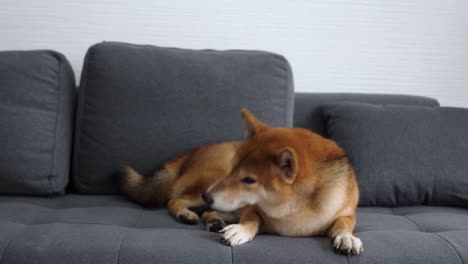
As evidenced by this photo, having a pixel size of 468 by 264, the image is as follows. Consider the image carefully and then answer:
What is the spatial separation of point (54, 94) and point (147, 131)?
17.9 inches

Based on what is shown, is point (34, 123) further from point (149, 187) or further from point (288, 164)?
point (288, 164)

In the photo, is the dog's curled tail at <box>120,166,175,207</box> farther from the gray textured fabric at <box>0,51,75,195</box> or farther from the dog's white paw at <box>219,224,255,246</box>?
the dog's white paw at <box>219,224,255,246</box>

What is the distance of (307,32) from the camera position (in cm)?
256

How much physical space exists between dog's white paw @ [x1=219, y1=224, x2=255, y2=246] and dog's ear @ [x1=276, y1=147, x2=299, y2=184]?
0.20 metres

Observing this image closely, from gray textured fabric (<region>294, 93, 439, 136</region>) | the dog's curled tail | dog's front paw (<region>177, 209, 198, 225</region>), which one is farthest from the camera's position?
gray textured fabric (<region>294, 93, 439, 136</region>)

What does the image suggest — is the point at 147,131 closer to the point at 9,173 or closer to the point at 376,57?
the point at 9,173

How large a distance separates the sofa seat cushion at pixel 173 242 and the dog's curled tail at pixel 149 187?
193mm

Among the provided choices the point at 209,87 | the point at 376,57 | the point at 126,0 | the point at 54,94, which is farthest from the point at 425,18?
the point at 54,94

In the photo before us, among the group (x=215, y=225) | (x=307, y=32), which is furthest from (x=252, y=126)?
(x=307, y=32)

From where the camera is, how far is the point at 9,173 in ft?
6.18

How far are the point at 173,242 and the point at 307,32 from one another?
63.9 inches

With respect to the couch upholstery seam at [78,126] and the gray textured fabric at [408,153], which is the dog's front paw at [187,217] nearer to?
the couch upholstery seam at [78,126]

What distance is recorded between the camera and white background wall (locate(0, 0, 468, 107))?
245 cm

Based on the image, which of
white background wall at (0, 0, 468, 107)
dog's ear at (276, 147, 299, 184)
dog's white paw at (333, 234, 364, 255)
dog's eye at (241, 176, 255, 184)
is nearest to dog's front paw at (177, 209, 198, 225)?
dog's eye at (241, 176, 255, 184)
